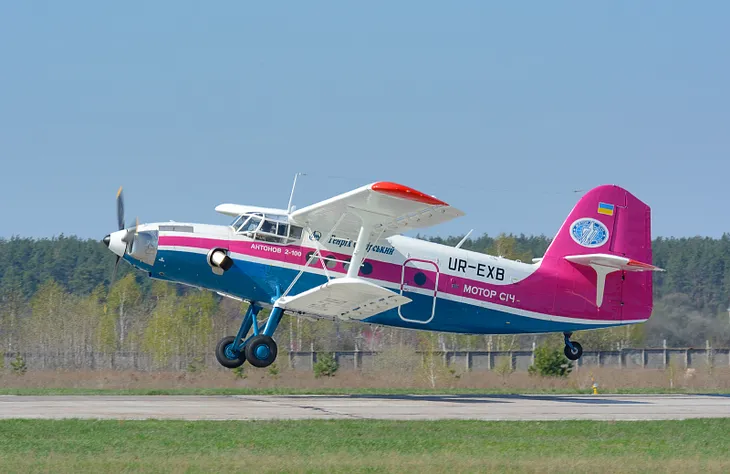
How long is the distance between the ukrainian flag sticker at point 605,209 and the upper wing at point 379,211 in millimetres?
5903

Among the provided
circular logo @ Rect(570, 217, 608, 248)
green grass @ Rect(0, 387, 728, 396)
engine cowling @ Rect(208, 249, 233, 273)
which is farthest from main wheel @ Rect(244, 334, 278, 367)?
circular logo @ Rect(570, 217, 608, 248)

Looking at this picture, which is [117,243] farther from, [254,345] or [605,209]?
[605,209]

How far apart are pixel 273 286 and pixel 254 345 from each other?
1.70 meters

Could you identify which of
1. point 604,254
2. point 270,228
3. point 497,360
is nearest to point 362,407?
point 270,228

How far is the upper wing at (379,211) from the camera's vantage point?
68.1 feet

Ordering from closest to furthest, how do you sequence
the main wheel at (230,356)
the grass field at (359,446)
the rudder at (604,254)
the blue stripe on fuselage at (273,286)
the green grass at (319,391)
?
the grass field at (359,446) < the blue stripe on fuselage at (273,286) < the main wheel at (230,356) < the green grass at (319,391) < the rudder at (604,254)

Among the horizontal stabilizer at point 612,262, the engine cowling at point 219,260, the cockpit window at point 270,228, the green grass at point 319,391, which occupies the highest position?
the cockpit window at point 270,228

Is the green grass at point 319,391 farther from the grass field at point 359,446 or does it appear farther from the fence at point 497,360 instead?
the grass field at point 359,446

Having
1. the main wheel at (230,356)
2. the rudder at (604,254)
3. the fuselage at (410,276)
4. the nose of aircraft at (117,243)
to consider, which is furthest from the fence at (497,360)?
the nose of aircraft at (117,243)

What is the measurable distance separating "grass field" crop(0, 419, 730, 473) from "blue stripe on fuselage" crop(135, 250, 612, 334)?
22.1ft

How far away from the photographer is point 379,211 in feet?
72.1

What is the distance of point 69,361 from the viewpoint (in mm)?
44688

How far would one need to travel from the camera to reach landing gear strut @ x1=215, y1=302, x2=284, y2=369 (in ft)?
72.8

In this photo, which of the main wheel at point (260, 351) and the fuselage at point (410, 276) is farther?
the fuselage at point (410, 276)
